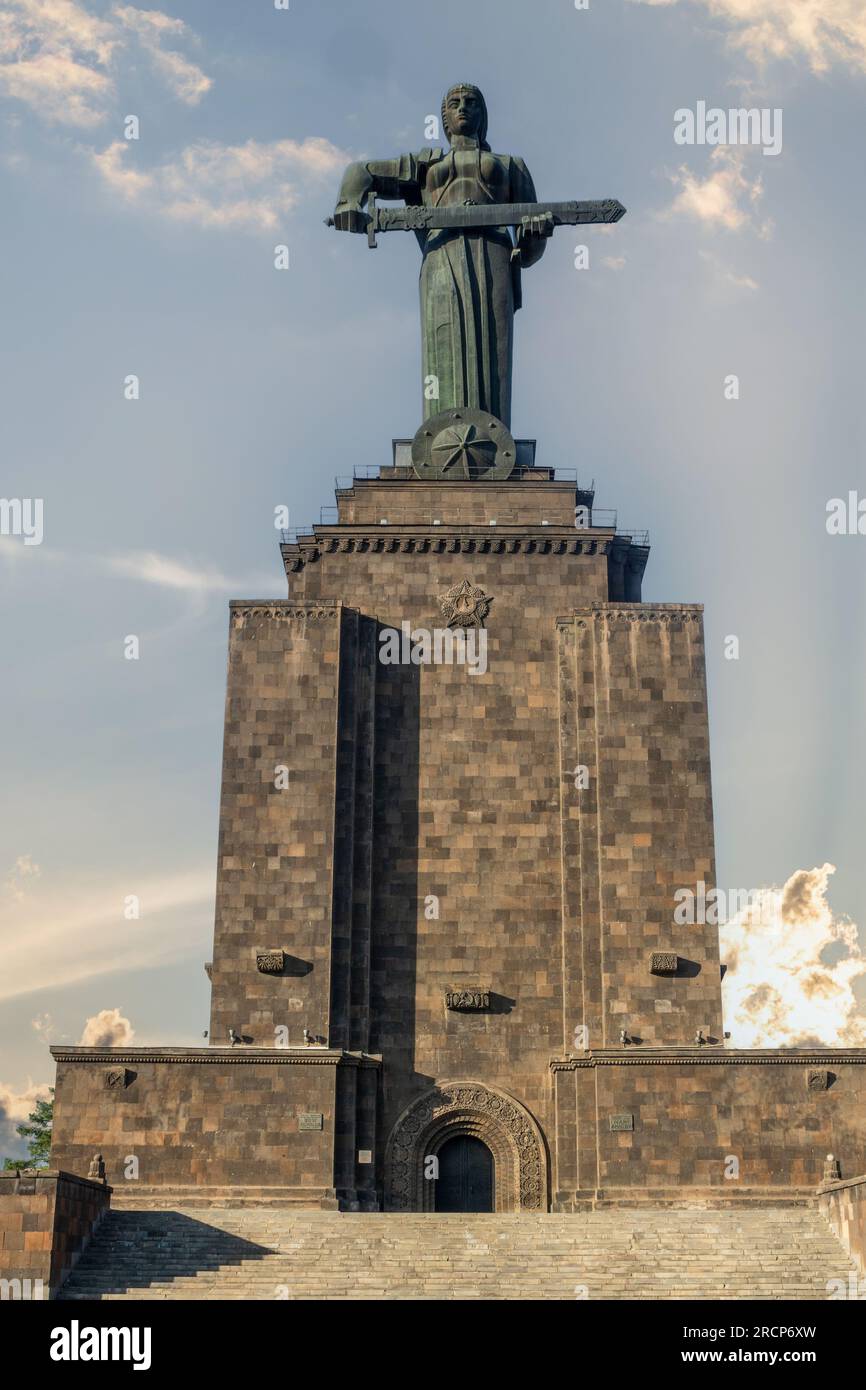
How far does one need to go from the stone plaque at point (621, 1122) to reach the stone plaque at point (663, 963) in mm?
3521

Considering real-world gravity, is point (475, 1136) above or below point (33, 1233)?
above

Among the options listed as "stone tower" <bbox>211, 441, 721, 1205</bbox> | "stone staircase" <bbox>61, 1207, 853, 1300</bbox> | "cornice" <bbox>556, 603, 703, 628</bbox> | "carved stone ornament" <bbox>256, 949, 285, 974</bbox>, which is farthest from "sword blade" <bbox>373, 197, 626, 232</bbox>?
"stone staircase" <bbox>61, 1207, 853, 1300</bbox>

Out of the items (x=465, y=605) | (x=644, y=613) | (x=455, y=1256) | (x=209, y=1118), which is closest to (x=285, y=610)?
(x=465, y=605)

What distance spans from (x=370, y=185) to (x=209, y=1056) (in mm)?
24895

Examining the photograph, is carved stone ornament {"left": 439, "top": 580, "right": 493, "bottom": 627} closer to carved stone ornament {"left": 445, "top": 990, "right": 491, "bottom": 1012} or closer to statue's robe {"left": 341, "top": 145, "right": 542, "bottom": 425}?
statue's robe {"left": 341, "top": 145, "right": 542, "bottom": 425}

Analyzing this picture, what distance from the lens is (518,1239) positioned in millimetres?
32812

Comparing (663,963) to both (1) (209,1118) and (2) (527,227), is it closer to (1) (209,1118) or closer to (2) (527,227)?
(1) (209,1118)

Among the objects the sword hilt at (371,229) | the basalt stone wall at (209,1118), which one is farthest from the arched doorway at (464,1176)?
the sword hilt at (371,229)

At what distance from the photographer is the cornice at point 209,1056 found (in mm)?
38625

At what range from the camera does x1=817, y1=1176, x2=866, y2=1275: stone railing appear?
104ft

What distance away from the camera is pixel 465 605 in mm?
44625

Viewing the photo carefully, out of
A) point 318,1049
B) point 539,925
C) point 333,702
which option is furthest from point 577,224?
point 318,1049

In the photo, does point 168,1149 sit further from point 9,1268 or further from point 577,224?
point 577,224
